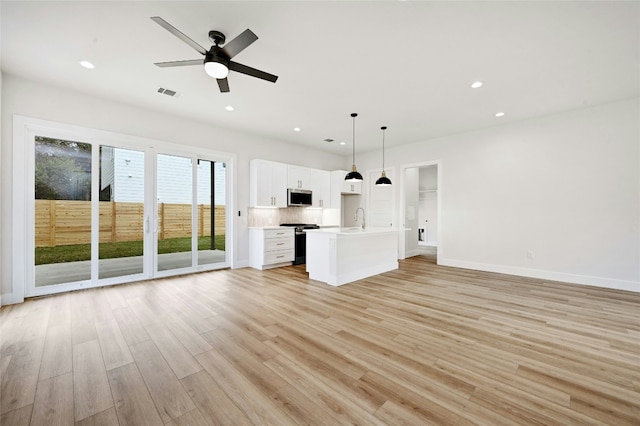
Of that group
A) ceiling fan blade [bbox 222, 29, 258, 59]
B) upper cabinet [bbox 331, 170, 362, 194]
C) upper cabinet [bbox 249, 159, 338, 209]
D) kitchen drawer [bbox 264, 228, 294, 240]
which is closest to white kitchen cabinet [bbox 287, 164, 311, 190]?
upper cabinet [bbox 249, 159, 338, 209]

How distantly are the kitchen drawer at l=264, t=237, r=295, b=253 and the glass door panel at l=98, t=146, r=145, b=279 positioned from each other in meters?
2.26

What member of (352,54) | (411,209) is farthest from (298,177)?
(352,54)

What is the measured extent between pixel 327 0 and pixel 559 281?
5763 millimetres

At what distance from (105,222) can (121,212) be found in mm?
265

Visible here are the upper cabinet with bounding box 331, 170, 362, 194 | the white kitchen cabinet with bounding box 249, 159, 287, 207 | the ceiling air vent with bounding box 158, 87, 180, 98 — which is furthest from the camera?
the upper cabinet with bounding box 331, 170, 362, 194

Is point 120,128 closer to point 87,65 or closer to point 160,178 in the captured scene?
point 160,178

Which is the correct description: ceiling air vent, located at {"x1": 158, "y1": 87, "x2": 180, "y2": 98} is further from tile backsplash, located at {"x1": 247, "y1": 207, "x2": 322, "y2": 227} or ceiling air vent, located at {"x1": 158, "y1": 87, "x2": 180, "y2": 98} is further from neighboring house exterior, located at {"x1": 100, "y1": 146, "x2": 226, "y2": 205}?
tile backsplash, located at {"x1": 247, "y1": 207, "x2": 322, "y2": 227}

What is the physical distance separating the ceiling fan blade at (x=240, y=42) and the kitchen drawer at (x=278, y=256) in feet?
13.0

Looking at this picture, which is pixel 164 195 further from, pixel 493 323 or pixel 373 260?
pixel 493 323

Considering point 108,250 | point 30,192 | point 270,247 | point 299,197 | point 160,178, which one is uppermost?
point 160,178

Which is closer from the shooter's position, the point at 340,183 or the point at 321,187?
the point at 321,187

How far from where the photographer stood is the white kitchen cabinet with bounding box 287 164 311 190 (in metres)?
6.32

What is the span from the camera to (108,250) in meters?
4.19

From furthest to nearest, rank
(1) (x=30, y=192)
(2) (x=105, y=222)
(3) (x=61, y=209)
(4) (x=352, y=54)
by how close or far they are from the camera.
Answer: (2) (x=105, y=222), (3) (x=61, y=209), (1) (x=30, y=192), (4) (x=352, y=54)
